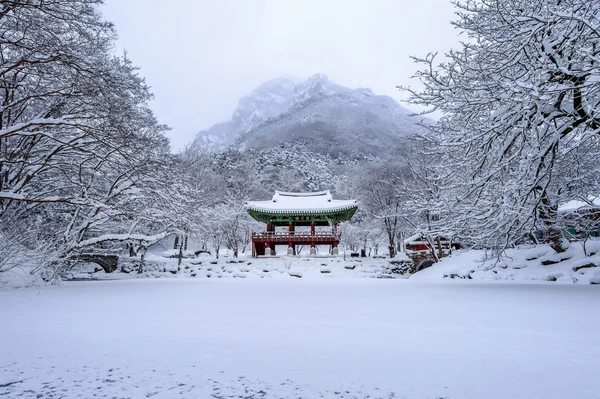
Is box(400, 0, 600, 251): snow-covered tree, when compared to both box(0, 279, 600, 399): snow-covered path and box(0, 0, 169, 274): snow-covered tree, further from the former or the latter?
box(0, 0, 169, 274): snow-covered tree

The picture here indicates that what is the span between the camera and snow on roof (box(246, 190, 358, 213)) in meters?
24.5

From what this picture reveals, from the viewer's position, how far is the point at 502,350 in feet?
8.85

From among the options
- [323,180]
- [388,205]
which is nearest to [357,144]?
[323,180]

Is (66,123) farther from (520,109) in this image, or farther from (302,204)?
(302,204)

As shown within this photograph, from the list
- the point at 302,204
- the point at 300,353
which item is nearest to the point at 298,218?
the point at 302,204

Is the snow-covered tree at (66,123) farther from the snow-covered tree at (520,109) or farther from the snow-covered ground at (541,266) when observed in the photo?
the snow-covered ground at (541,266)

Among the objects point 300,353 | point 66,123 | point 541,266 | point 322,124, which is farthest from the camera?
point 322,124

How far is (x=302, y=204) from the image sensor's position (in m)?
26.8

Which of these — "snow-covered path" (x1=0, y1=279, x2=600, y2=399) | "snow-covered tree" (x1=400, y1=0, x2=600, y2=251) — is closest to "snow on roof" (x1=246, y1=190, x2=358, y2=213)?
"snow-covered tree" (x1=400, y1=0, x2=600, y2=251)

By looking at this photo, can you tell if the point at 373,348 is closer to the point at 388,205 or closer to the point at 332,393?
the point at 332,393

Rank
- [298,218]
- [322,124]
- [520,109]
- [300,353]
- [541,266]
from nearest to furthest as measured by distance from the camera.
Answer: [300,353], [520,109], [541,266], [298,218], [322,124]

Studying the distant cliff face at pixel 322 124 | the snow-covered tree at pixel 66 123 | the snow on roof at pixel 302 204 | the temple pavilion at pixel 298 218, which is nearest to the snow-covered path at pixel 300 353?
the snow-covered tree at pixel 66 123

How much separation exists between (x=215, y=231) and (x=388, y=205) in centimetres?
1574

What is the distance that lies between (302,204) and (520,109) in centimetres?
2155
